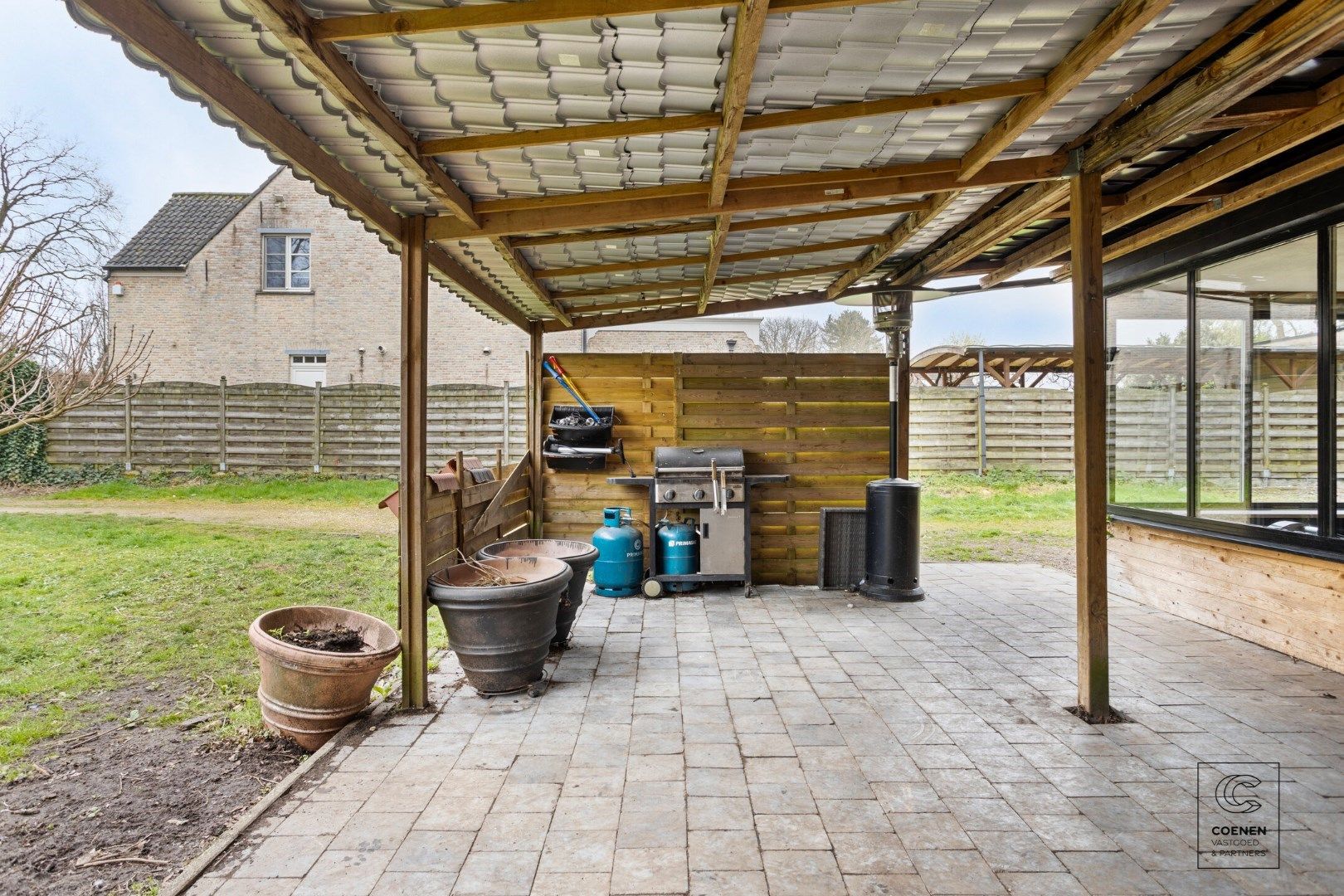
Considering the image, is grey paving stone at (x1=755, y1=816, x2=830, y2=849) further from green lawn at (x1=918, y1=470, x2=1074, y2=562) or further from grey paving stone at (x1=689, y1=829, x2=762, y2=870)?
green lawn at (x1=918, y1=470, x2=1074, y2=562)

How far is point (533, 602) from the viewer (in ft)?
11.4

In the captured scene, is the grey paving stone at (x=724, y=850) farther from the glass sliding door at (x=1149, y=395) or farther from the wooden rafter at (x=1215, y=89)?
the glass sliding door at (x=1149, y=395)

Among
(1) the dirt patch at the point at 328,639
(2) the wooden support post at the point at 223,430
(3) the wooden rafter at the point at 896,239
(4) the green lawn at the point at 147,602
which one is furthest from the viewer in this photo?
(2) the wooden support post at the point at 223,430

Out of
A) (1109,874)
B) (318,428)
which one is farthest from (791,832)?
(318,428)

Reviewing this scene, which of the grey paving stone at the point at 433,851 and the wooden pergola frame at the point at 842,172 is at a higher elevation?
the wooden pergola frame at the point at 842,172

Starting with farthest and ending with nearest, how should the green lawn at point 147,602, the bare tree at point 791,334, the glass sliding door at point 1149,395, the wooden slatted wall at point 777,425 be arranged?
the bare tree at point 791,334, the wooden slatted wall at point 777,425, the glass sliding door at point 1149,395, the green lawn at point 147,602

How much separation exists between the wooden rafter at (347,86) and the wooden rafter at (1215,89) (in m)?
2.85

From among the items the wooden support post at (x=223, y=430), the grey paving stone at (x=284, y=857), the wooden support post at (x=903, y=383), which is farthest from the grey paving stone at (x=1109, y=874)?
the wooden support post at (x=223, y=430)

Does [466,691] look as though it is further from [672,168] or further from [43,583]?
[43,583]

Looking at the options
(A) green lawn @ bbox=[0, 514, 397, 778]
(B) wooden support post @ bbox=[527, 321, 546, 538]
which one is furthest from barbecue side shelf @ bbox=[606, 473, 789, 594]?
(A) green lawn @ bbox=[0, 514, 397, 778]

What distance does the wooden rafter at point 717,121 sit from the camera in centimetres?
263

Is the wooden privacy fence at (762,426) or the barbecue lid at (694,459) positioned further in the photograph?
the wooden privacy fence at (762,426)

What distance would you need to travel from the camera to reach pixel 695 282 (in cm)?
556

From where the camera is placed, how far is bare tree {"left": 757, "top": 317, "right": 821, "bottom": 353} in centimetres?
2394
